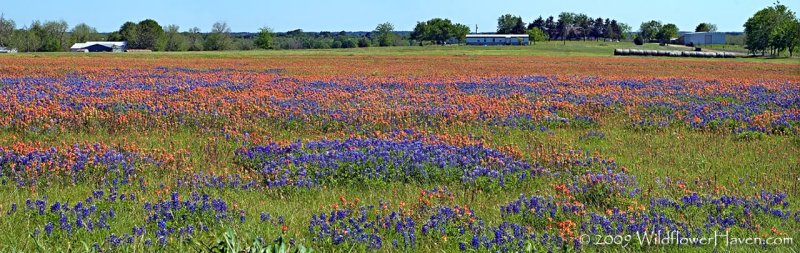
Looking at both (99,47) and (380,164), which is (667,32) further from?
(380,164)

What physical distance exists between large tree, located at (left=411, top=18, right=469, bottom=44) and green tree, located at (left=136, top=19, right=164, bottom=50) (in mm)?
66374

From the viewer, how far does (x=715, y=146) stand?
37.0 ft

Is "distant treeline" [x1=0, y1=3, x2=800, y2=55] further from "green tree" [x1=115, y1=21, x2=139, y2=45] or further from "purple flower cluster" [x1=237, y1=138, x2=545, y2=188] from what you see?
"purple flower cluster" [x1=237, y1=138, x2=545, y2=188]

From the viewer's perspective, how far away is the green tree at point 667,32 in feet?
604

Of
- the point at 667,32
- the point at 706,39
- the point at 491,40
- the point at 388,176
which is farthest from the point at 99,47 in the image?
the point at 388,176

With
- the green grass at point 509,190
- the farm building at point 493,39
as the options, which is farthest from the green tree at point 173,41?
the green grass at point 509,190

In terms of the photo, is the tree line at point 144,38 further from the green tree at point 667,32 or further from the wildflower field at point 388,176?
the wildflower field at point 388,176

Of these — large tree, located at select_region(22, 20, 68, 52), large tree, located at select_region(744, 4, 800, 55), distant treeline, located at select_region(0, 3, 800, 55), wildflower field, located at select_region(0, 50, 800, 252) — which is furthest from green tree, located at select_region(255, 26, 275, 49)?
wildflower field, located at select_region(0, 50, 800, 252)

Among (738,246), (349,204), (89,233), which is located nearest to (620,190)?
(738,246)

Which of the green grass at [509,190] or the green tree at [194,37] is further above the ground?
the green tree at [194,37]

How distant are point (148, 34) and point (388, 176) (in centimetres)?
14505

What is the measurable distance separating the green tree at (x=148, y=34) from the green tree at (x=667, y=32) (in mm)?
128378

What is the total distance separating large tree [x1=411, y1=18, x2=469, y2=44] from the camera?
178 m

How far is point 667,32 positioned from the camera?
18412cm
